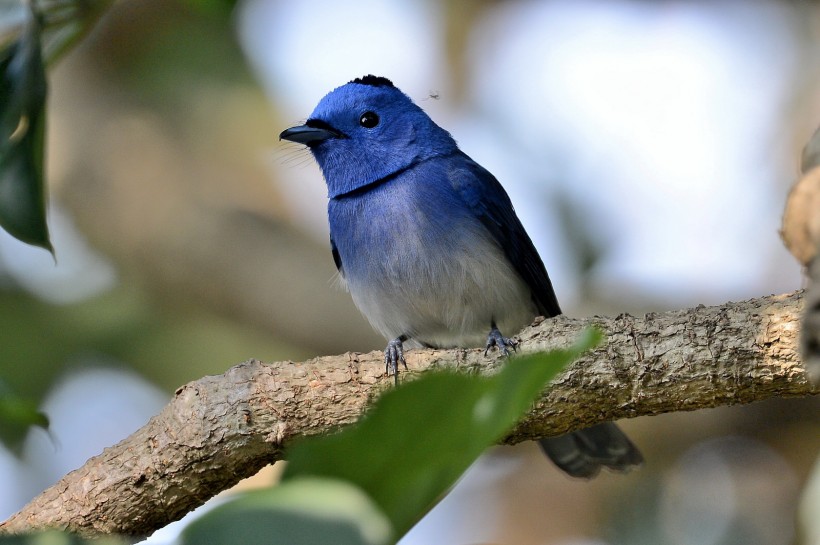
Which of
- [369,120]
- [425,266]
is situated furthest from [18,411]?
[369,120]

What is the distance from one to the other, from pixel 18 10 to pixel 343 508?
218 centimetres

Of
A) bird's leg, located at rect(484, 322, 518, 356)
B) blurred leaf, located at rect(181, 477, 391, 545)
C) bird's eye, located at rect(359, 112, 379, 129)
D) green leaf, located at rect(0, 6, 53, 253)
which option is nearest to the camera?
blurred leaf, located at rect(181, 477, 391, 545)

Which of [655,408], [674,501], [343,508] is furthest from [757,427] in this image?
[343,508]

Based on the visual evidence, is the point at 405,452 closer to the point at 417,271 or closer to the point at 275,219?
the point at 417,271

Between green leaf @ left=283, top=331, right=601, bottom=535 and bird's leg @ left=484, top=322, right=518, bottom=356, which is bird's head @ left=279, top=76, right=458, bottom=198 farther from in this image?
green leaf @ left=283, top=331, right=601, bottom=535

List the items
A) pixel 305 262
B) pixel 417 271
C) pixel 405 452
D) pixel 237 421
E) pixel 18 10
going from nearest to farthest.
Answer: pixel 405 452 → pixel 18 10 → pixel 237 421 → pixel 417 271 → pixel 305 262

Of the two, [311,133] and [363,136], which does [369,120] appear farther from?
[311,133]

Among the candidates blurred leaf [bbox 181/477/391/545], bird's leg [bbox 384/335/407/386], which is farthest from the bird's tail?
blurred leaf [bbox 181/477/391/545]

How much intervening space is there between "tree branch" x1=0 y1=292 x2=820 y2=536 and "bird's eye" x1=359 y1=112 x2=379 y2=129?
1988 mm

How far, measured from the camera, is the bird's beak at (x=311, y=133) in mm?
4895

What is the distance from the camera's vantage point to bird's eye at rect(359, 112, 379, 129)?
499cm

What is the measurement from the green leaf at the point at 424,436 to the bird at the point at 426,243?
2831mm

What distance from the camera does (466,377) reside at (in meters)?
1.26

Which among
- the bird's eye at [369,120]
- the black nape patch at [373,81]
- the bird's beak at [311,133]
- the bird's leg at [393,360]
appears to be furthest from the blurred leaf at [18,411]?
the black nape patch at [373,81]
